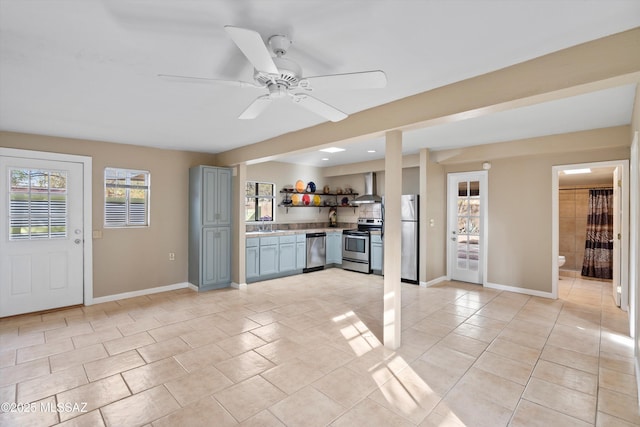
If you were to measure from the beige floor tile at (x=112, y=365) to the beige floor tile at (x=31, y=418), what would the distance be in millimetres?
407

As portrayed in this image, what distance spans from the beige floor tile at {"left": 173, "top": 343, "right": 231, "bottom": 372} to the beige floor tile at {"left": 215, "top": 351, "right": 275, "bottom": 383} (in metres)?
0.10

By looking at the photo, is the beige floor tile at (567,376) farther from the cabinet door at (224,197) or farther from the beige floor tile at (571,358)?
the cabinet door at (224,197)

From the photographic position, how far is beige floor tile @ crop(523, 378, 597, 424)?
215 cm

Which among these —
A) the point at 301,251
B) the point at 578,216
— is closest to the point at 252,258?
the point at 301,251

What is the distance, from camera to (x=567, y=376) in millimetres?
2613

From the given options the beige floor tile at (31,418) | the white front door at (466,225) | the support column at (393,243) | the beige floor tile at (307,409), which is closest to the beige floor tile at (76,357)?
the beige floor tile at (31,418)

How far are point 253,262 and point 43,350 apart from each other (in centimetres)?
309

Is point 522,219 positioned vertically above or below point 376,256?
above

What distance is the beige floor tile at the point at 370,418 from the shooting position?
2.03m

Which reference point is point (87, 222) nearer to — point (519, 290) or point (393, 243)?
point (393, 243)

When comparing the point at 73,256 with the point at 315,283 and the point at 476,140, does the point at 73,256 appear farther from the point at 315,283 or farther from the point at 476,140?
the point at 476,140

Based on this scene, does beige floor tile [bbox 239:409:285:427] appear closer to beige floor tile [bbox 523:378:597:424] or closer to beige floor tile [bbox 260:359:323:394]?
beige floor tile [bbox 260:359:323:394]

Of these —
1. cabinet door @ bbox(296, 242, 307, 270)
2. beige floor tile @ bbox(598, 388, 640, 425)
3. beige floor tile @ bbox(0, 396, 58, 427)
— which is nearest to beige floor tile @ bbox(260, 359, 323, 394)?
beige floor tile @ bbox(0, 396, 58, 427)

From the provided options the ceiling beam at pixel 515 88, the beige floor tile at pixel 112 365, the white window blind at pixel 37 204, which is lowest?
the beige floor tile at pixel 112 365
